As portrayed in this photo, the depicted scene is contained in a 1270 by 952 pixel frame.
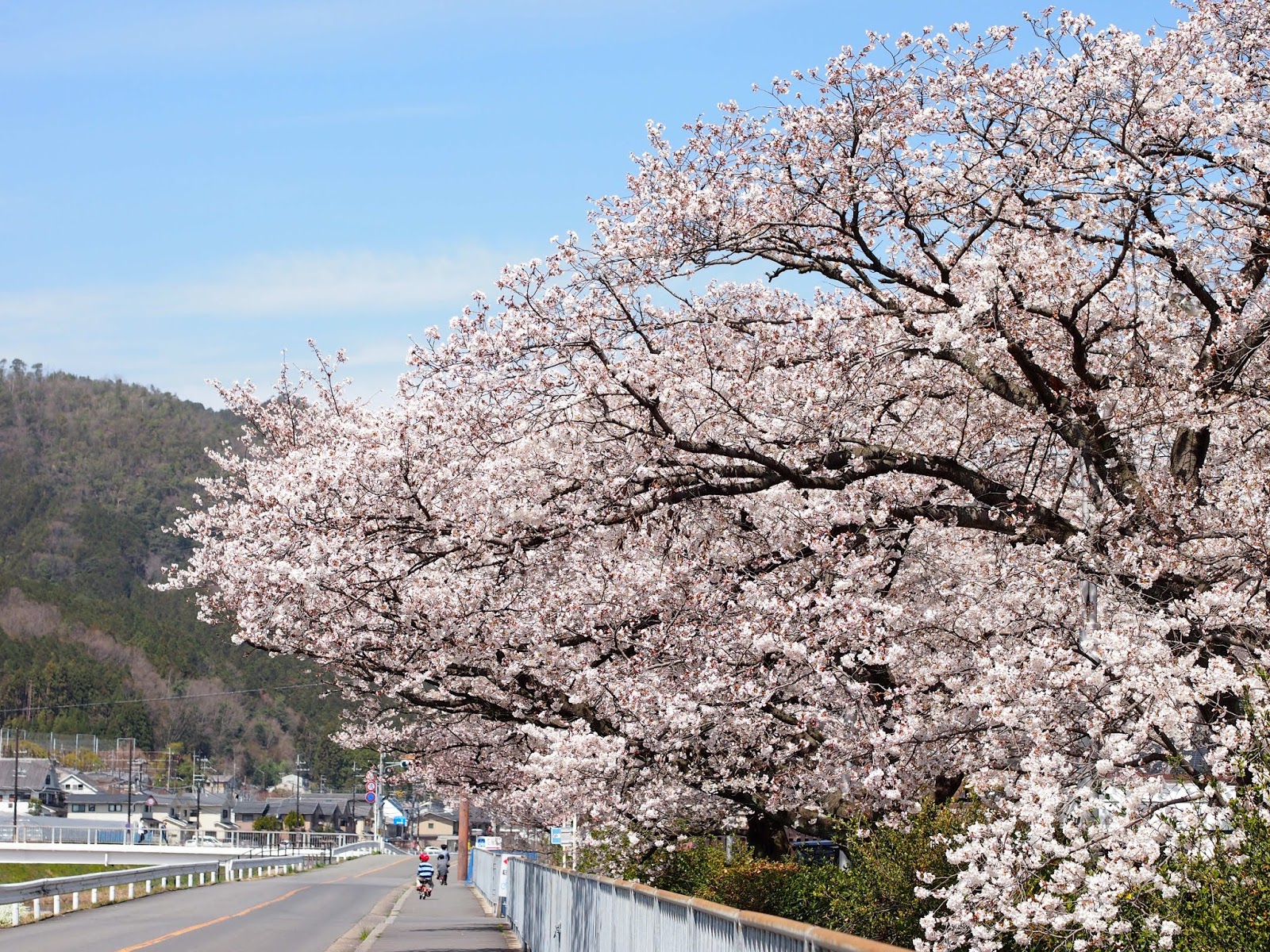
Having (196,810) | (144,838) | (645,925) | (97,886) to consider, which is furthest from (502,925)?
(196,810)

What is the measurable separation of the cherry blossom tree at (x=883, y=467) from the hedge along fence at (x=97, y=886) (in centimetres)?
1543

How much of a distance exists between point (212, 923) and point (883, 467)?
20258 millimetres

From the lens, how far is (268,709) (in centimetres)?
18200

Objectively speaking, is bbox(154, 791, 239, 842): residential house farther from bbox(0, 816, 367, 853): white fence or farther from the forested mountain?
the forested mountain

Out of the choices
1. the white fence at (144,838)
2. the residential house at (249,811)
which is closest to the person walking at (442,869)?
the white fence at (144,838)

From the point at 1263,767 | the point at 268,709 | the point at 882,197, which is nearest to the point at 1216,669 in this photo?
the point at 1263,767

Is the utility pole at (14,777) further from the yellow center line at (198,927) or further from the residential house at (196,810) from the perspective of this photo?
the yellow center line at (198,927)

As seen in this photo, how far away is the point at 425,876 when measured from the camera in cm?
4009

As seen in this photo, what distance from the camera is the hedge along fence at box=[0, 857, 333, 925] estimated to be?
80.7ft

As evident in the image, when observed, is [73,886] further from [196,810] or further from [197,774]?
[197,774]

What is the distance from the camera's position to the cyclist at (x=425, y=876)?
3988cm

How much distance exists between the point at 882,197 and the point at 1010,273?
43.2 inches

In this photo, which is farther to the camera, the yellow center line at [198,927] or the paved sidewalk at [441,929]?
the paved sidewalk at [441,929]

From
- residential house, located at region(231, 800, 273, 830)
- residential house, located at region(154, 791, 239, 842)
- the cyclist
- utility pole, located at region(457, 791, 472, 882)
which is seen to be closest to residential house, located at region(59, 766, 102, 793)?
residential house, located at region(154, 791, 239, 842)
